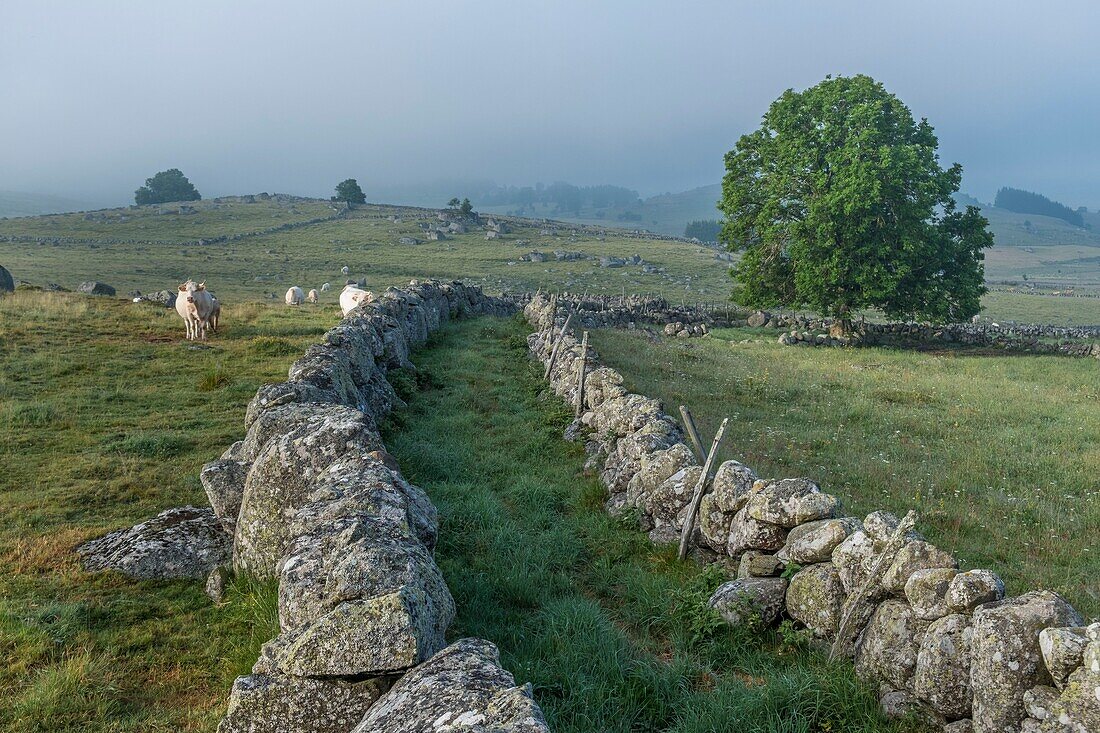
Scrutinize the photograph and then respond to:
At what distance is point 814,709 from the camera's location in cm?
585

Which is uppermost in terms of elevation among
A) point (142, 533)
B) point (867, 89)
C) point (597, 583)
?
point (867, 89)

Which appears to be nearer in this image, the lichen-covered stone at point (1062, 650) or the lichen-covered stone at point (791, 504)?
the lichen-covered stone at point (1062, 650)

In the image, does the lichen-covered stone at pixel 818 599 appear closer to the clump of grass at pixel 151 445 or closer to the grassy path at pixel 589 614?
the grassy path at pixel 589 614

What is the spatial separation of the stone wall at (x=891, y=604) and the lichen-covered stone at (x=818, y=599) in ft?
0.04

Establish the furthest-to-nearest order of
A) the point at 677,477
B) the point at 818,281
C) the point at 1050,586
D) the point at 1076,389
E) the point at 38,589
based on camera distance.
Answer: the point at 818,281 → the point at 1076,389 → the point at 677,477 → the point at 1050,586 → the point at 38,589

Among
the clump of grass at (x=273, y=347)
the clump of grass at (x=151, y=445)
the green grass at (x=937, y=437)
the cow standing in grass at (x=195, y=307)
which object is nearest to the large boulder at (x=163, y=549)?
the clump of grass at (x=151, y=445)

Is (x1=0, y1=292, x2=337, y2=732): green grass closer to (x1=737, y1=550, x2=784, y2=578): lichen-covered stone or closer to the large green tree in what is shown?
(x1=737, y1=550, x2=784, y2=578): lichen-covered stone

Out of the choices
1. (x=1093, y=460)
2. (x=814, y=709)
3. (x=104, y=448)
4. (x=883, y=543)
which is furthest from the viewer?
(x=1093, y=460)

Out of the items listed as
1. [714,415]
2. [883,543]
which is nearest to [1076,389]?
[714,415]

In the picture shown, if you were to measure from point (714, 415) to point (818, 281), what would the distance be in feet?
63.9

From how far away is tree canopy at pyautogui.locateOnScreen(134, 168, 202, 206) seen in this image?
141 metres

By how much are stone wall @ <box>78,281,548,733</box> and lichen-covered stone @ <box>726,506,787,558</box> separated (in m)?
3.73

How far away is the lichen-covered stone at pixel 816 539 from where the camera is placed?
22.9 ft

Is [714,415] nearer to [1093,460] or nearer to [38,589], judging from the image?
[1093,460]
